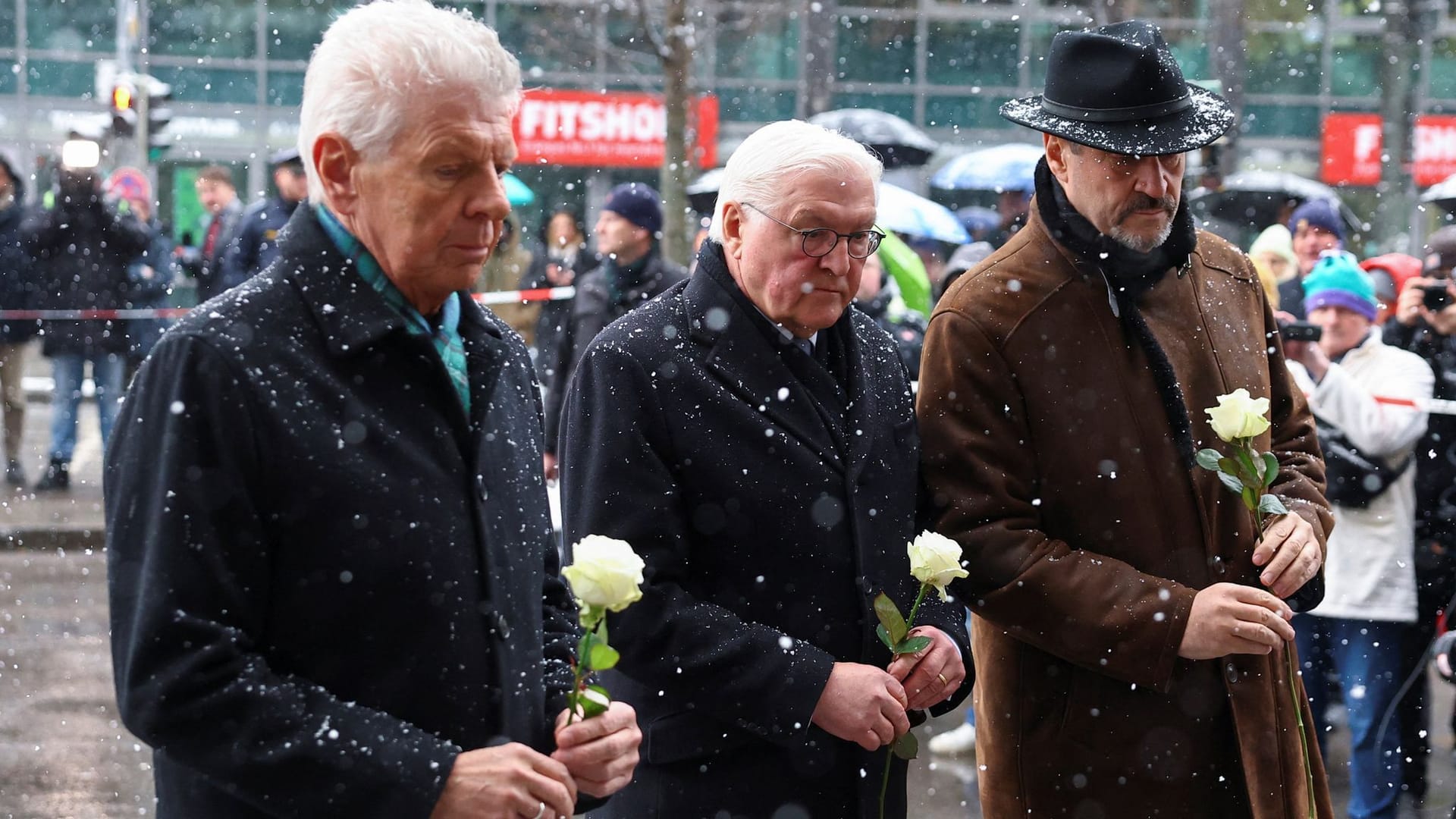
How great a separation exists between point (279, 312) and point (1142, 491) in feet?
6.06

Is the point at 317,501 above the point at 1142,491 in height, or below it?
above

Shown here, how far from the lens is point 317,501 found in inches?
82.6

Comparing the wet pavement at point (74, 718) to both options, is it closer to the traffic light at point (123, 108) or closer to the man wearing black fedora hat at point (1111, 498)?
the man wearing black fedora hat at point (1111, 498)

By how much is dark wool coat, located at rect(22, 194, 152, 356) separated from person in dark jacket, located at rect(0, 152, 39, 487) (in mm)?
117

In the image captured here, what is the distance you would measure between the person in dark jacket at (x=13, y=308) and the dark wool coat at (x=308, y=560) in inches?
440

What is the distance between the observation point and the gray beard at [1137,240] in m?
3.35

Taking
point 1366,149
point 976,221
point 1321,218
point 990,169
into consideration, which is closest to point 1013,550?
point 1321,218

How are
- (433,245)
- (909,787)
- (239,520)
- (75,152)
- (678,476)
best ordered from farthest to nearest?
(75,152)
(909,787)
(678,476)
(433,245)
(239,520)

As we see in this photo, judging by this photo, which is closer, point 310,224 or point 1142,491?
point 310,224

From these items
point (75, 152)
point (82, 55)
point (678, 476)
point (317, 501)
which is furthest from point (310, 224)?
point (82, 55)

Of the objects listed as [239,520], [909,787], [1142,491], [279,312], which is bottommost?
[909,787]

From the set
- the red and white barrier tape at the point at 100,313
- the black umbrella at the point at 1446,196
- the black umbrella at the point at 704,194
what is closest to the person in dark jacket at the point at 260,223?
the red and white barrier tape at the point at 100,313

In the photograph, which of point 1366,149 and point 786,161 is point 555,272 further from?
point 1366,149

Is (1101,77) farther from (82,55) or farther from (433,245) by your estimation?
(82,55)
